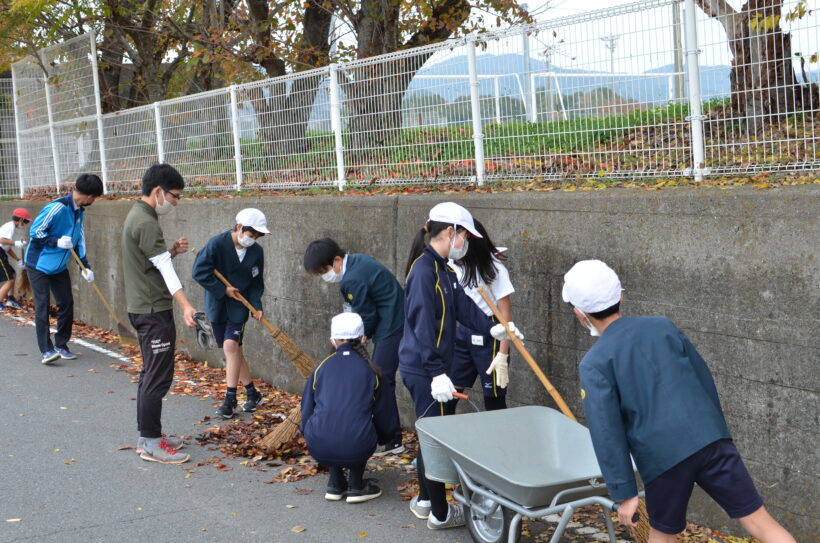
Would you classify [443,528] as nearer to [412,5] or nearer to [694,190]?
[694,190]

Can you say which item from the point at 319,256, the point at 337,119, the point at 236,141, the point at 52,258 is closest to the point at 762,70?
the point at 319,256

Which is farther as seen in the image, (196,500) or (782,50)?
(196,500)

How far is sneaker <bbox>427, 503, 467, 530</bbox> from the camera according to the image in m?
5.23

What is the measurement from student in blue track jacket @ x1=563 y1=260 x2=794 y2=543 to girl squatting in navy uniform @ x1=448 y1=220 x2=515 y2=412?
1.83 metres

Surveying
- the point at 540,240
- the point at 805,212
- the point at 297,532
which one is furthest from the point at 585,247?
the point at 297,532

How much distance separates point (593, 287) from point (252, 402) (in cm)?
517

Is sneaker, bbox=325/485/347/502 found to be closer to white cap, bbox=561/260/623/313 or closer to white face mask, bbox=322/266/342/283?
white face mask, bbox=322/266/342/283

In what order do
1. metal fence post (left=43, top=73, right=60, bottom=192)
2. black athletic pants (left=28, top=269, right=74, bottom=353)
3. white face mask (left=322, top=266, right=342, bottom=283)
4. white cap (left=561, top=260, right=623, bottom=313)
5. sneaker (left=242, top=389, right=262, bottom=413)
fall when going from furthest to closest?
metal fence post (left=43, top=73, right=60, bottom=192)
black athletic pants (left=28, top=269, right=74, bottom=353)
sneaker (left=242, top=389, right=262, bottom=413)
white face mask (left=322, top=266, right=342, bottom=283)
white cap (left=561, top=260, right=623, bottom=313)

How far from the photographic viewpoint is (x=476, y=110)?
7270 millimetres

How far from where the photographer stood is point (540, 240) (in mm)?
5984

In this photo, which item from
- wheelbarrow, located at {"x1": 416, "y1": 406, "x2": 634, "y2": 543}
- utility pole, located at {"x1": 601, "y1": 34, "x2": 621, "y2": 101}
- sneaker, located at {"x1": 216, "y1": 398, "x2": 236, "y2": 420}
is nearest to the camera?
wheelbarrow, located at {"x1": 416, "y1": 406, "x2": 634, "y2": 543}

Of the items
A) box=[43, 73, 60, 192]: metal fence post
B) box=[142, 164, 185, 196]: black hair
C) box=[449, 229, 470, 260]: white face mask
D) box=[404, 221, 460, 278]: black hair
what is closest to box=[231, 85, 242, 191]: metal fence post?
box=[142, 164, 185, 196]: black hair

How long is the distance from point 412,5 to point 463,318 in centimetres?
789

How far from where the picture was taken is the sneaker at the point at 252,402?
8.18m
